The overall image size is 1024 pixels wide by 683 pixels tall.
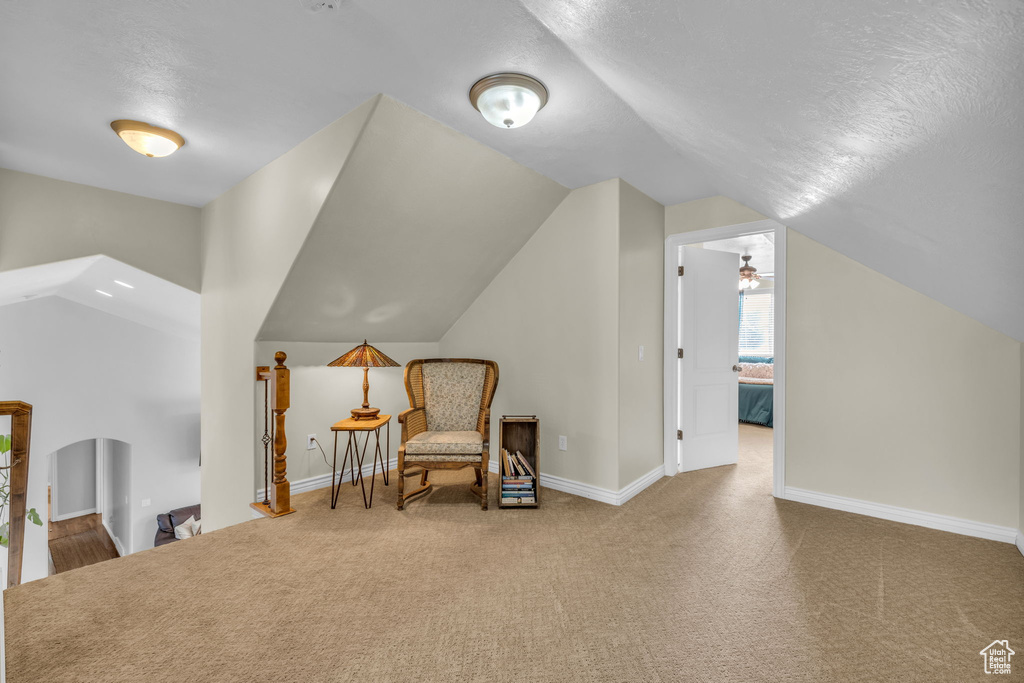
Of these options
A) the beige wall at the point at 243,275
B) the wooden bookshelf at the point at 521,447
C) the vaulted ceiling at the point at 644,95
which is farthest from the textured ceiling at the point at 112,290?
the wooden bookshelf at the point at 521,447

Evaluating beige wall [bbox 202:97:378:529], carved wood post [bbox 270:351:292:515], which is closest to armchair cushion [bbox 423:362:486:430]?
carved wood post [bbox 270:351:292:515]

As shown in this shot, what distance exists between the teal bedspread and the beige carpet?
130 inches

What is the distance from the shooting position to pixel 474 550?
99.7 inches

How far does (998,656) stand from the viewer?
1688 mm

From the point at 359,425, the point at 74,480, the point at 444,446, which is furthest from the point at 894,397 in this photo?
the point at 74,480

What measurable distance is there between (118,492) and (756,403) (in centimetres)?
945

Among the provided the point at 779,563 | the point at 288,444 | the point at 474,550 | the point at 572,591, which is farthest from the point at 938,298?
the point at 288,444

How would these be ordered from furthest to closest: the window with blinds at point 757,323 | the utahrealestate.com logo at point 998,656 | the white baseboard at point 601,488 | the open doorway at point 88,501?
the window with blinds at point 757,323
the open doorway at point 88,501
the white baseboard at point 601,488
the utahrealestate.com logo at point 998,656

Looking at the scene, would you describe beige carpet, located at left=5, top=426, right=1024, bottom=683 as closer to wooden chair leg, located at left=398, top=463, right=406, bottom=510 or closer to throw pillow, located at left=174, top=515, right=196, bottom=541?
wooden chair leg, located at left=398, top=463, right=406, bottom=510

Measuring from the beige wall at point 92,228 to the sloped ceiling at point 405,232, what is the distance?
134 centimetres

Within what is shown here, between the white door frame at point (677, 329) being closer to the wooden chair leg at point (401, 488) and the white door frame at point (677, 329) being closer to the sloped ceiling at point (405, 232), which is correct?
the sloped ceiling at point (405, 232)

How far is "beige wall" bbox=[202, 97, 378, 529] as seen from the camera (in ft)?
8.97

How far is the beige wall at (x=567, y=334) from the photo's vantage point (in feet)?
10.8

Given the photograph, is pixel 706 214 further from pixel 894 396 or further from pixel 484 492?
pixel 484 492
